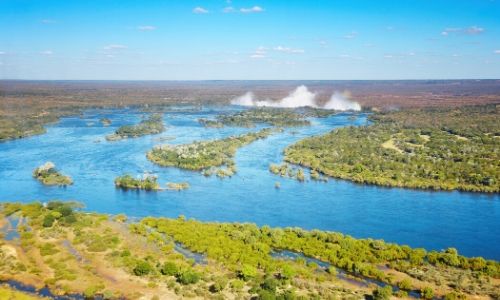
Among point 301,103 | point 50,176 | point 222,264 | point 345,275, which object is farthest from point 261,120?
point 345,275

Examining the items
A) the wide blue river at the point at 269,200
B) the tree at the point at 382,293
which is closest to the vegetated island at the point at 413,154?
the wide blue river at the point at 269,200

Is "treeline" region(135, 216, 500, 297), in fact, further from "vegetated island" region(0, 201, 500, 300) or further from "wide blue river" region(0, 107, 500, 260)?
"wide blue river" region(0, 107, 500, 260)

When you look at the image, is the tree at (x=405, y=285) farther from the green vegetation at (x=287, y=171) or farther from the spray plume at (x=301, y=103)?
the spray plume at (x=301, y=103)

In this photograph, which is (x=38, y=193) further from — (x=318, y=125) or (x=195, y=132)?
(x=318, y=125)

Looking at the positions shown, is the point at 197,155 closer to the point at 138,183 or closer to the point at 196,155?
the point at 196,155

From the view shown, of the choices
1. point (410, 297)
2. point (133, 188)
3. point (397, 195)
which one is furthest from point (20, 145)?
point (410, 297)

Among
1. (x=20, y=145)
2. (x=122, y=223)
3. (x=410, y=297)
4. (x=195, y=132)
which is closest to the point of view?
(x=410, y=297)
